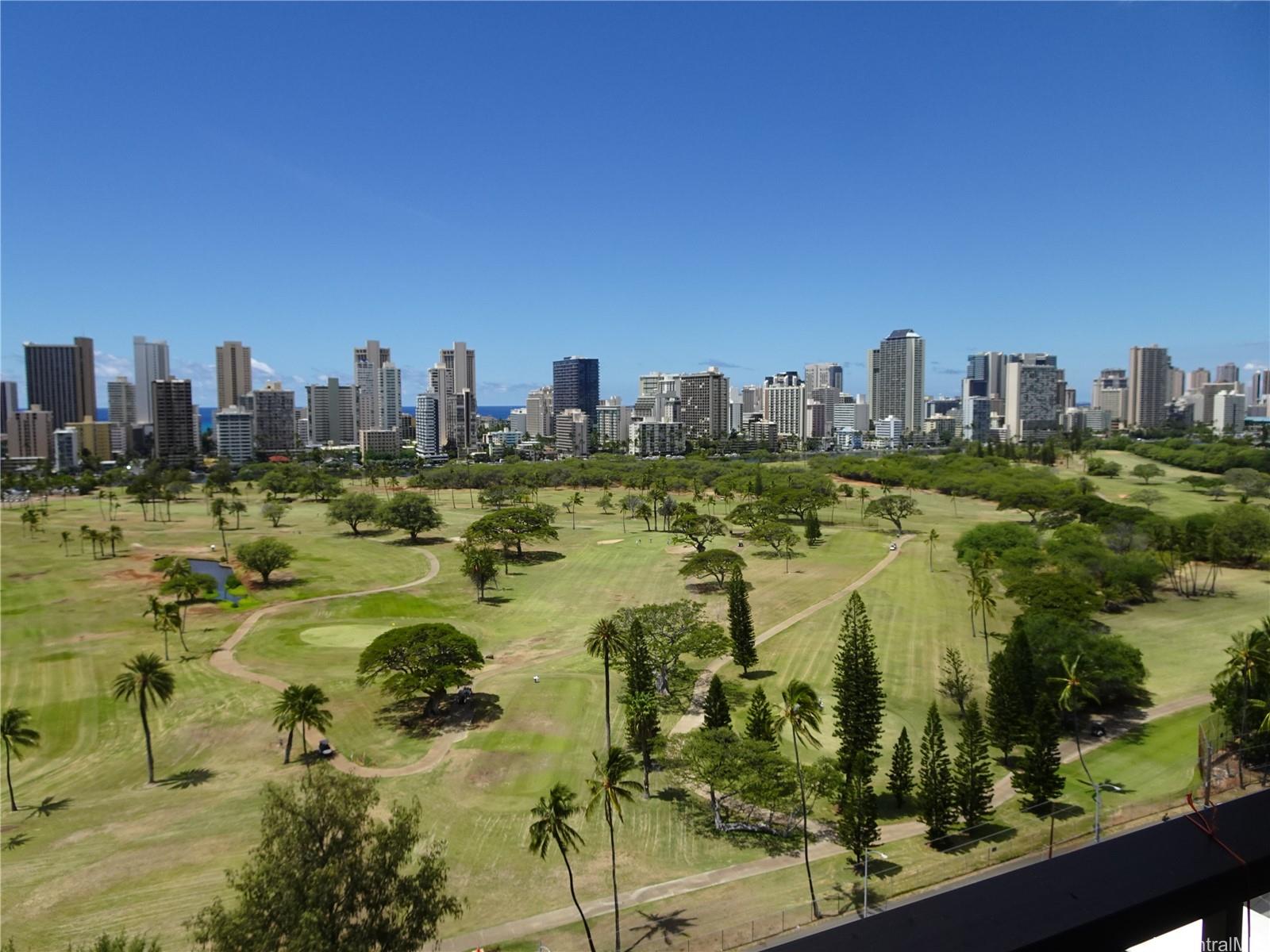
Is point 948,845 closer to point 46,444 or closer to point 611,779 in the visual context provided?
point 611,779

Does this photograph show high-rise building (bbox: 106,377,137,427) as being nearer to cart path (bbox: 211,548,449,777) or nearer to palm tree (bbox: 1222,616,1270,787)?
cart path (bbox: 211,548,449,777)

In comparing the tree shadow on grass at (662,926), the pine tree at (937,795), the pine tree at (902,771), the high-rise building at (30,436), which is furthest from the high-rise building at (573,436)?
the tree shadow on grass at (662,926)

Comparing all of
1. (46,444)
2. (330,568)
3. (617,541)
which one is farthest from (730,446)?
(46,444)

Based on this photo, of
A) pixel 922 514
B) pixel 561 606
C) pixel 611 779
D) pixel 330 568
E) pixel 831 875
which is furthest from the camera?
pixel 922 514

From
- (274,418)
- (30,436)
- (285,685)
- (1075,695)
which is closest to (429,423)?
(274,418)

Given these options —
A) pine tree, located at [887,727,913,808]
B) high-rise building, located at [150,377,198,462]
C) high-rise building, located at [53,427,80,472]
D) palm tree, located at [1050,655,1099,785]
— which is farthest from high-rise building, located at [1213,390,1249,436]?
high-rise building, located at [53,427,80,472]
